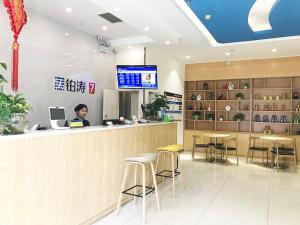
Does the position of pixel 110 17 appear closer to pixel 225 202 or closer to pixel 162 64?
pixel 162 64

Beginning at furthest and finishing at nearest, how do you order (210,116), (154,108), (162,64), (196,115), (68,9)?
(196,115) → (210,116) → (162,64) → (154,108) → (68,9)

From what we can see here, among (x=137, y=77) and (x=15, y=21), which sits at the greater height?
(x=15, y=21)

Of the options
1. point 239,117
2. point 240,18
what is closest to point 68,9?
point 240,18

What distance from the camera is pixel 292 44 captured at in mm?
6438

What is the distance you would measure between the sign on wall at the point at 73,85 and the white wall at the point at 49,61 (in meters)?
0.09

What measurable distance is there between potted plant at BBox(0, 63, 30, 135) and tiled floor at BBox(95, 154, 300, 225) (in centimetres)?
167

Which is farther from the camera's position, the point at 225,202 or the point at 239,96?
the point at 239,96

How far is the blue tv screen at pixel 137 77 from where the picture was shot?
5.91 meters

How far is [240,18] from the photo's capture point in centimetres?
518

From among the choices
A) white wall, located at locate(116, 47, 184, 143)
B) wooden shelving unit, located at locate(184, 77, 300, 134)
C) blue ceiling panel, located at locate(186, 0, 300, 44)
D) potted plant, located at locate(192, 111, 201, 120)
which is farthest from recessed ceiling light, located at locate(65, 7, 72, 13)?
potted plant, located at locate(192, 111, 201, 120)

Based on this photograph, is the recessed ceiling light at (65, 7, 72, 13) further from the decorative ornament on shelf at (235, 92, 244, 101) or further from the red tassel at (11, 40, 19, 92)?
the decorative ornament on shelf at (235, 92, 244, 101)

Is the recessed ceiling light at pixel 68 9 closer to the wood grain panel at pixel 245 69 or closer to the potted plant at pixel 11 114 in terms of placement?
the potted plant at pixel 11 114

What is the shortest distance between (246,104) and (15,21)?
7418 mm

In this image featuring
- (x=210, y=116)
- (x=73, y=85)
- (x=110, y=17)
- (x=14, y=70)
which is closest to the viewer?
(x=14, y=70)
